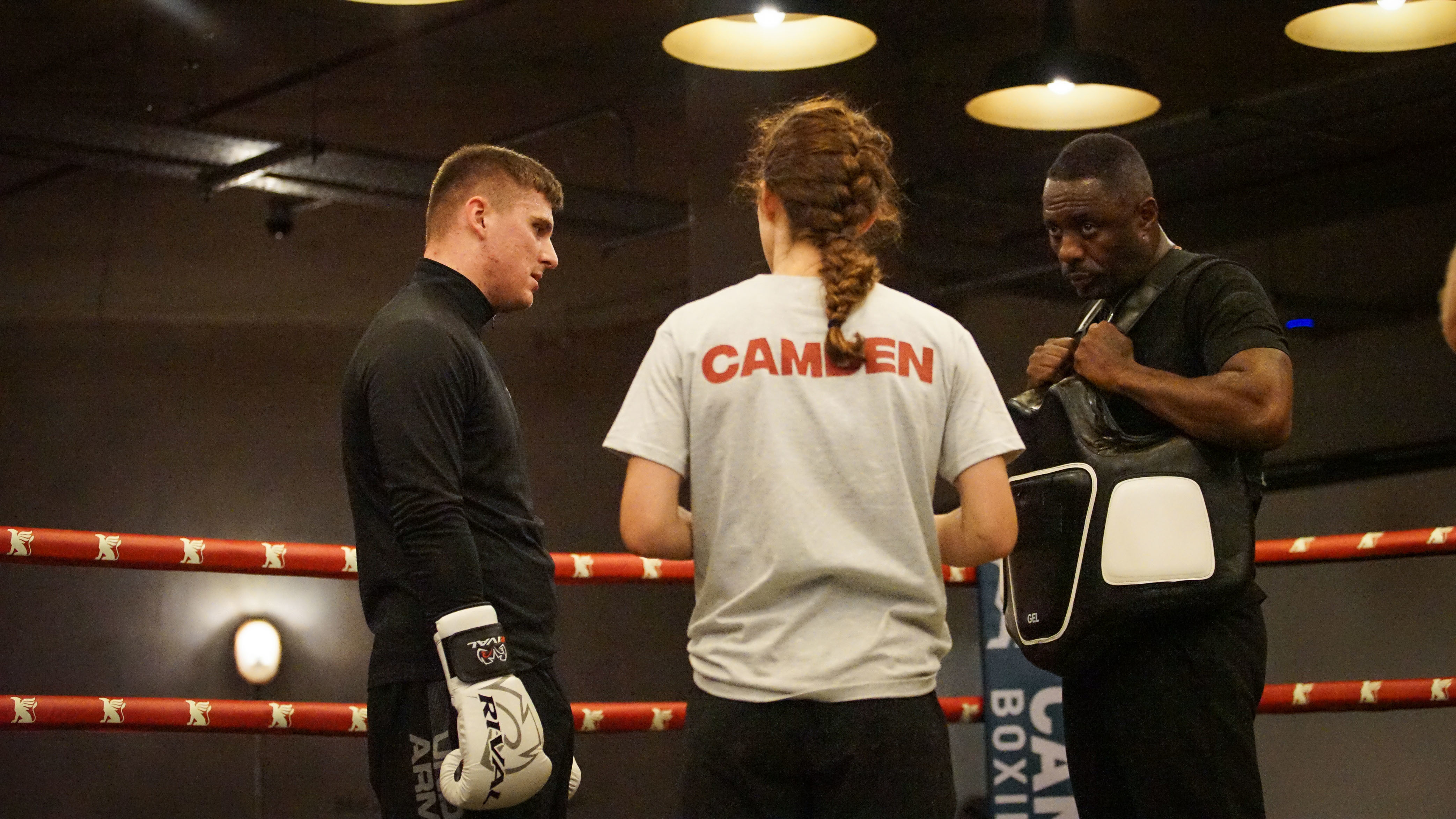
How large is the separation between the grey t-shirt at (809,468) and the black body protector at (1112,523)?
16.7 inches

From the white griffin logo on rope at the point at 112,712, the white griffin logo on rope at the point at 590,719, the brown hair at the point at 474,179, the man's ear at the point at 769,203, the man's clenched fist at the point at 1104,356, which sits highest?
the brown hair at the point at 474,179

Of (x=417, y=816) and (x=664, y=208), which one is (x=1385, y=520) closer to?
(x=664, y=208)

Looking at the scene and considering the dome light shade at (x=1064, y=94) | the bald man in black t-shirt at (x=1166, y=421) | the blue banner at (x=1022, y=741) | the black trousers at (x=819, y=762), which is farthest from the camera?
the dome light shade at (x=1064, y=94)

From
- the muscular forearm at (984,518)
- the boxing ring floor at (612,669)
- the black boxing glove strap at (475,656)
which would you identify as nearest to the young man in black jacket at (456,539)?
the black boxing glove strap at (475,656)

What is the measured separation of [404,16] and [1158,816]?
540 cm

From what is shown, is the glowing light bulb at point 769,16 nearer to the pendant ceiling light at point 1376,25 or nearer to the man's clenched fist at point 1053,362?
the pendant ceiling light at point 1376,25

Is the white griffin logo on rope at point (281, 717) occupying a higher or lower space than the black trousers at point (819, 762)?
lower

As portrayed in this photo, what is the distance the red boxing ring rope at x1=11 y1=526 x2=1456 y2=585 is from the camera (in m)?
2.64

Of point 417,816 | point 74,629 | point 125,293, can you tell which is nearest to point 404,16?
point 125,293

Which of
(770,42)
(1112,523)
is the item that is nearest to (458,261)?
(1112,523)

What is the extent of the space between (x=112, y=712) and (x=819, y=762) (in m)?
1.61

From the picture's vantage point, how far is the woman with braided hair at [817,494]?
157cm

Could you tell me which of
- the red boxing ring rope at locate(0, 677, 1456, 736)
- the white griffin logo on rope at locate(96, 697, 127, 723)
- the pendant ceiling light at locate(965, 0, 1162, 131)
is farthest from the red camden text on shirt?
the pendant ceiling light at locate(965, 0, 1162, 131)

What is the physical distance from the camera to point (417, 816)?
1.94m
